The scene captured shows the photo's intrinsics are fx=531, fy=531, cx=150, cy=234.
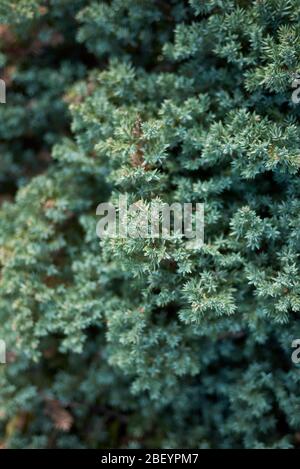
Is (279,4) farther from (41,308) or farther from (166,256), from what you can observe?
(41,308)

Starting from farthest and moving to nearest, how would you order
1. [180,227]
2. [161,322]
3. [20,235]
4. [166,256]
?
[20,235]
[161,322]
[180,227]
[166,256]

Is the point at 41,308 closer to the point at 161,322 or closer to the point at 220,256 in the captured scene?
the point at 161,322

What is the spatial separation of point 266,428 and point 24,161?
4.73ft

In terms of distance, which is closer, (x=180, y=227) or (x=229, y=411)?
(x=180, y=227)

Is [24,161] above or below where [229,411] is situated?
above

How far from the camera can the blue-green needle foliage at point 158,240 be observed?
154 centimetres

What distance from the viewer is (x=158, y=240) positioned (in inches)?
59.8

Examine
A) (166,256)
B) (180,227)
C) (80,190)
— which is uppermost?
(80,190)

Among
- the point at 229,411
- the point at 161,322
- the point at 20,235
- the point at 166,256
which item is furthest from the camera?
the point at 229,411

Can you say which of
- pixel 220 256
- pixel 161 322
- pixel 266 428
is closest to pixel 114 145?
pixel 220 256

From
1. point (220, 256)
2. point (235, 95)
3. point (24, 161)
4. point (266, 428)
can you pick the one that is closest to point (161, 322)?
point (220, 256)

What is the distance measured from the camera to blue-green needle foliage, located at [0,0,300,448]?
1.54 m

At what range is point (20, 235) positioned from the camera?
6.24 feet

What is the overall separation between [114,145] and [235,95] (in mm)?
410
